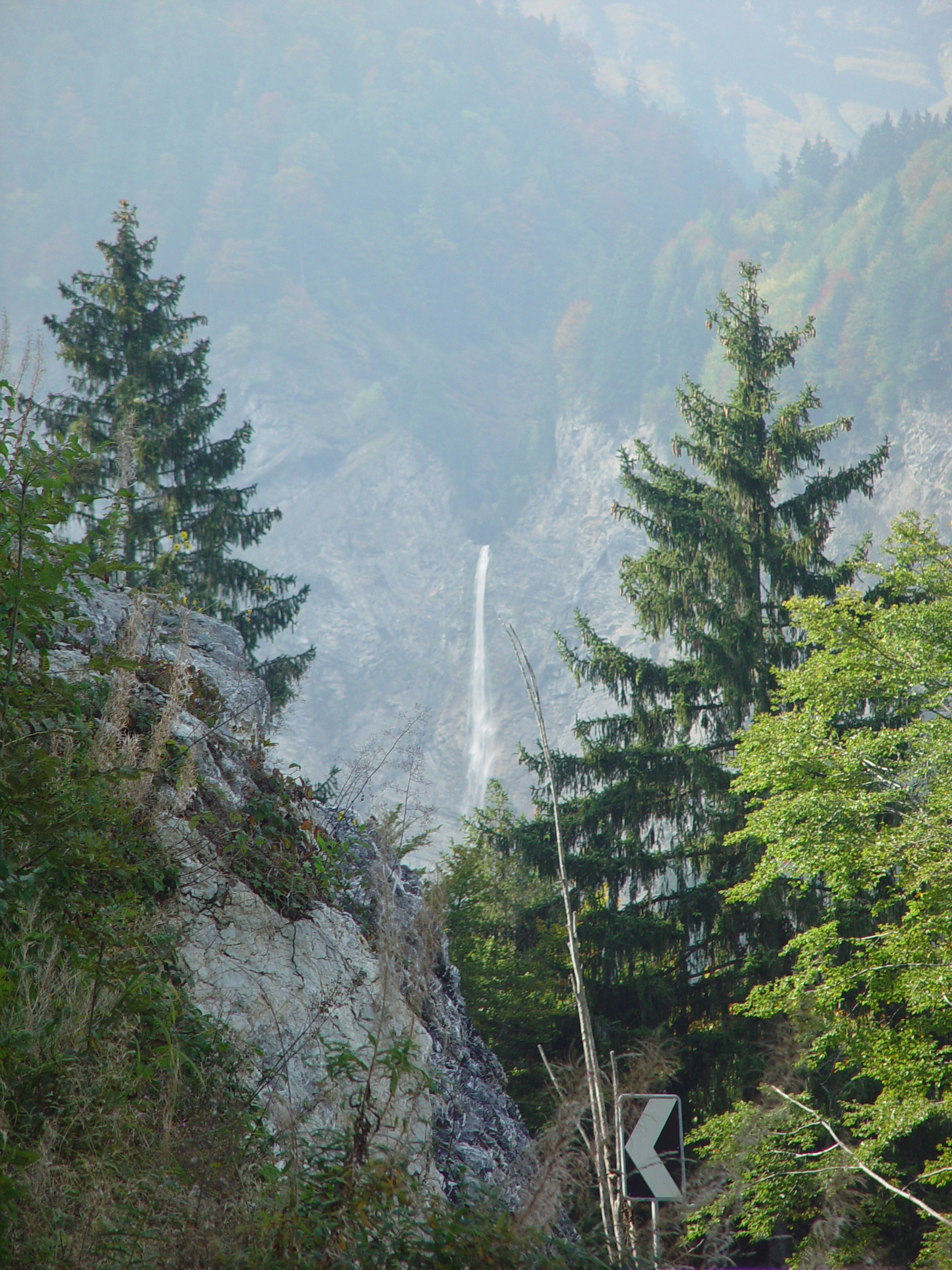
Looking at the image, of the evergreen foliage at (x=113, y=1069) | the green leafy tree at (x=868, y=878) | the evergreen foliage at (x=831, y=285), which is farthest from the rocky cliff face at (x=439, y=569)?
the evergreen foliage at (x=113, y=1069)

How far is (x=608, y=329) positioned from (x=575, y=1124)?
110757 mm

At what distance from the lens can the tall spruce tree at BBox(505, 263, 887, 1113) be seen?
12992 millimetres

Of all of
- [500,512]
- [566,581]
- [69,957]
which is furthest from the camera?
[500,512]

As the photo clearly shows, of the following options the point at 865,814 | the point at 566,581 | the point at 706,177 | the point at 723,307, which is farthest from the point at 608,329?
the point at 865,814

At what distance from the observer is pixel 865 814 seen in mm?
8750

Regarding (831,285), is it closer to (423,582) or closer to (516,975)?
(423,582)

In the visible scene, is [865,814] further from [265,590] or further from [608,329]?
[608,329]

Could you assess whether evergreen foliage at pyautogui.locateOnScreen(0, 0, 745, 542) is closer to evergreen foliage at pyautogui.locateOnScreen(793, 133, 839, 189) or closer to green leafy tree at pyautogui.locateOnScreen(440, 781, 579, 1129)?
evergreen foliage at pyautogui.locateOnScreen(793, 133, 839, 189)

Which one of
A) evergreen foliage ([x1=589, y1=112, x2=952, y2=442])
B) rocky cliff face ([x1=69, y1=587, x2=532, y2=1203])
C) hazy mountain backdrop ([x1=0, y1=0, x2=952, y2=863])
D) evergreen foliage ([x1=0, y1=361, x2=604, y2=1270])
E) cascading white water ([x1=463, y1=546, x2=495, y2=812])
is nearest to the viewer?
evergreen foliage ([x1=0, y1=361, x2=604, y2=1270])

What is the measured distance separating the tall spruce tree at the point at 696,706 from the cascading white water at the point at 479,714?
139 feet

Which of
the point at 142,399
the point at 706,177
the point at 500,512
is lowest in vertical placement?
the point at 142,399

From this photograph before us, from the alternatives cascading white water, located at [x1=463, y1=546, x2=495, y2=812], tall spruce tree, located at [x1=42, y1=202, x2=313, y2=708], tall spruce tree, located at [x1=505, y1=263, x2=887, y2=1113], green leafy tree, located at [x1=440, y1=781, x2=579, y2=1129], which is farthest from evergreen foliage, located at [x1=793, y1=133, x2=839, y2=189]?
green leafy tree, located at [x1=440, y1=781, x2=579, y2=1129]

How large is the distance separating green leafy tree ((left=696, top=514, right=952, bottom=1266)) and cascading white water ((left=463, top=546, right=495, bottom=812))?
46.3 metres

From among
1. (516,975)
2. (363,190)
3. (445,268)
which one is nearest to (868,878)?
(516,975)
